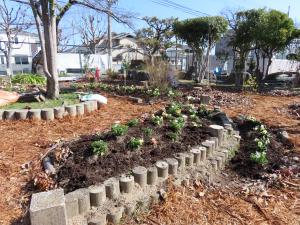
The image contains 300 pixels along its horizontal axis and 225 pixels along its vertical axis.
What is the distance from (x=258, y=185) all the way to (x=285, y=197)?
26 cm

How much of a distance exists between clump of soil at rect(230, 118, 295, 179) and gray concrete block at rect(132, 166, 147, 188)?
122 centimetres

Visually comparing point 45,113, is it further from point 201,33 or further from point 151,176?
point 201,33

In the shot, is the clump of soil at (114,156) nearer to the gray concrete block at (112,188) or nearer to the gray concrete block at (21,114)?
the gray concrete block at (112,188)

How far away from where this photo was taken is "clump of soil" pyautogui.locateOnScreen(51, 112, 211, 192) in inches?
90.9

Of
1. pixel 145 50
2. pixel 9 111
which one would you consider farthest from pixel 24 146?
pixel 145 50

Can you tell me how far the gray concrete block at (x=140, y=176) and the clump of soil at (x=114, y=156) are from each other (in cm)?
13

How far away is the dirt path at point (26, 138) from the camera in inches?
87.7

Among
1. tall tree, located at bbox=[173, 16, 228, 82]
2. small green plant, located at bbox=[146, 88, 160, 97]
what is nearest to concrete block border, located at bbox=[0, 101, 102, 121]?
small green plant, located at bbox=[146, 88, 160, 97]

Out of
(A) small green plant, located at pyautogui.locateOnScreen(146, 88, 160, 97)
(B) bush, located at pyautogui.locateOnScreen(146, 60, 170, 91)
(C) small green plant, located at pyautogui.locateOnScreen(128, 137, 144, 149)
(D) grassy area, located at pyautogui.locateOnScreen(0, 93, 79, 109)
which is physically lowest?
(C) small green plant, located at pyautogui.locateOnScreen(128, 137, 144, 149)

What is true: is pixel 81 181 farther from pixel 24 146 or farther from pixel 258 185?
pixel 258 185

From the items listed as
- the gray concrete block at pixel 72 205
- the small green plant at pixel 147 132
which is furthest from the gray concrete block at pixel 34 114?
the gray concrete block at pixel 72 205

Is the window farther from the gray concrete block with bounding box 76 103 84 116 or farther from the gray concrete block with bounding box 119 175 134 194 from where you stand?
the gray concrete block with bounding box 119 175 134 194

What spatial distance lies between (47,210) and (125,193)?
2.36ft

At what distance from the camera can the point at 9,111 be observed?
14.5 feet
